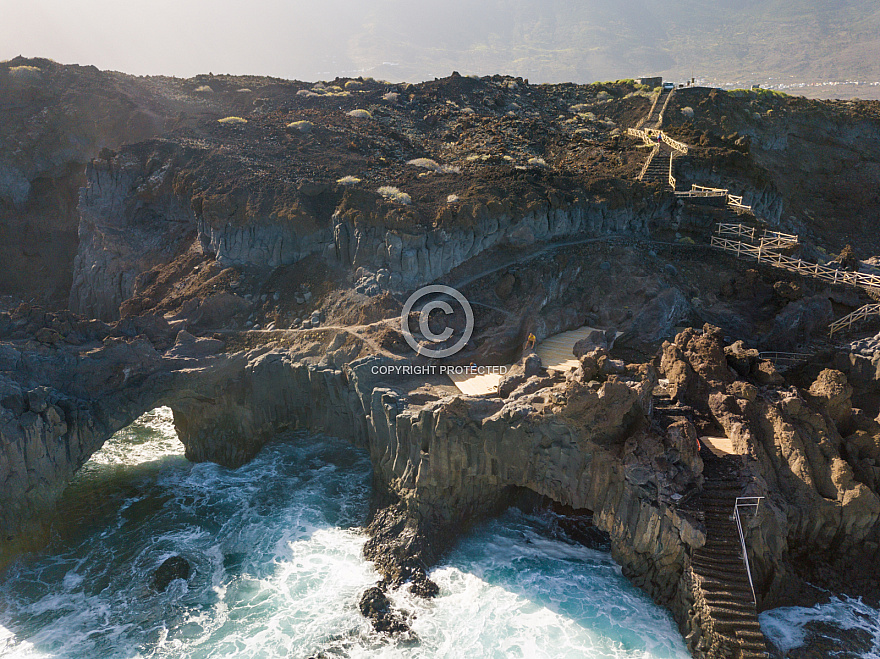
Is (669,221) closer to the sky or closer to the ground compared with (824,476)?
closer to the sky

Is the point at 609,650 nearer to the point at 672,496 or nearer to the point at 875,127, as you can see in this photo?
the point at 672,496

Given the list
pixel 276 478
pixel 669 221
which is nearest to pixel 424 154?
pixel 669 221

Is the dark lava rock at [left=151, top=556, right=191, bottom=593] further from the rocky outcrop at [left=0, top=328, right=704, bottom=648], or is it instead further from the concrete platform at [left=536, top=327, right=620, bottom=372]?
the concrete platform at [left=536, top=327, right=620, bottom=372]

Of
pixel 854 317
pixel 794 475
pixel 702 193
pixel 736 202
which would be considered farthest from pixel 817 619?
pixel 736 202

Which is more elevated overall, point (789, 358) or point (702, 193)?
point (702, 193)

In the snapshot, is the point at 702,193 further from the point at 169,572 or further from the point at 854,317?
the point at 169,572
